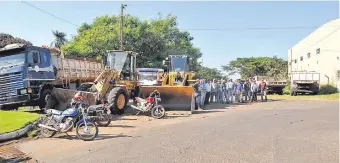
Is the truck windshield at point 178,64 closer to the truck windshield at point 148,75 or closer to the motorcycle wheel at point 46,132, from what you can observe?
the truck windshield at point 148,75

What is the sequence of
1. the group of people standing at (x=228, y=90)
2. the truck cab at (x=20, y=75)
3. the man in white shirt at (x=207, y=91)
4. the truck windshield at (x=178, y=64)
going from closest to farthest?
1. the truck cab at (x=20, y=75)
2. the truck windshield at (x=178, y=64)
3. the group of people standing at (x=228, y=90)
4. the man in white shirt at (x=207, y=91)

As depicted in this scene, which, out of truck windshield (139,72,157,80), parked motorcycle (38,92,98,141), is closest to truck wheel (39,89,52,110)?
parked motorcycle (38,92,98,141)

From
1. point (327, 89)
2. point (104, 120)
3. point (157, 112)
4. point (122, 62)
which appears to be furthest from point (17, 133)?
point (327, 89)

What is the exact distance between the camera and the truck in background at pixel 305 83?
115ft

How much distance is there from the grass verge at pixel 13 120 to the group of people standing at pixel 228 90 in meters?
10.4

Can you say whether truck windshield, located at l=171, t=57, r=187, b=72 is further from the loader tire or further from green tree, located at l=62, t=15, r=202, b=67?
green tree, located at l=62, t=15, r=202, b=67

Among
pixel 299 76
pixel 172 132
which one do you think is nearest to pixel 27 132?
pixel 172 132

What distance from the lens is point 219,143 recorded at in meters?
9.42

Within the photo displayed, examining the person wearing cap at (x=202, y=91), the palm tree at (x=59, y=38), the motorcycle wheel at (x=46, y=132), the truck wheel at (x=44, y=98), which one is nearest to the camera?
the motorcycle wheel at (x=46, y=132)

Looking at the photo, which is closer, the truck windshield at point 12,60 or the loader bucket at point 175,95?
the truck windshield at point 12,60

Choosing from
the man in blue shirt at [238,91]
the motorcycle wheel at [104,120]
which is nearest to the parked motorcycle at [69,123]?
the motorcycle wheel at [104,120]

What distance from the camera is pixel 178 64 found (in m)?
21.8

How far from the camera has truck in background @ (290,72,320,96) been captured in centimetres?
3497

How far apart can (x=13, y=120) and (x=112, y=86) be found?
600cm
